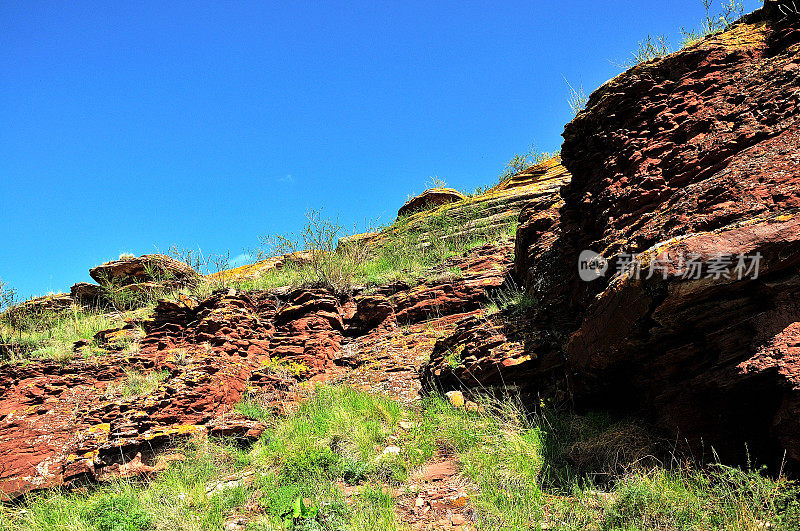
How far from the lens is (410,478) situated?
4230 millimetres

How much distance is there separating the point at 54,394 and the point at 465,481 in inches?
247

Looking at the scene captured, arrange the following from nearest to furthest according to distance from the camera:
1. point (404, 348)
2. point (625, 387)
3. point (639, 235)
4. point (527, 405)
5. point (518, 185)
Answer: point (639, 235)
point (625, 387)
point (527, 405)
point (404, 348)
point (518, 185)

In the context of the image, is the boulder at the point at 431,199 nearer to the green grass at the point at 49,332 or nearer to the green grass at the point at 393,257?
the green grass at the point at 393,257

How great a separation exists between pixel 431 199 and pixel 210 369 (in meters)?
10.9

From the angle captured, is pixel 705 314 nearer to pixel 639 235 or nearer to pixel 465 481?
pixel 639 235

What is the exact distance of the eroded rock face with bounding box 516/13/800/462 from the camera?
9.83 feet

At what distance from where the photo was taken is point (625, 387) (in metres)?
4.24

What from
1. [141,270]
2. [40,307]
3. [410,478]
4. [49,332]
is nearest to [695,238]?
[410,478]

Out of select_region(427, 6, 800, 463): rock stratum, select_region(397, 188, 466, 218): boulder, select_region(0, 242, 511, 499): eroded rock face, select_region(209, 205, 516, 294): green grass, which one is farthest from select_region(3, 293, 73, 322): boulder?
select_region(427, 6, 800, 463): rock stratum

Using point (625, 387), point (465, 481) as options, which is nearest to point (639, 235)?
point (625, 387)

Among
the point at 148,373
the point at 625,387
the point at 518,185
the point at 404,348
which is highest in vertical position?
the point at 518,185

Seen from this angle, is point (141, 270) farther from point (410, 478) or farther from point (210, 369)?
point (410, 478)

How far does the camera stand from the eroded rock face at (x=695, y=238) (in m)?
3.00

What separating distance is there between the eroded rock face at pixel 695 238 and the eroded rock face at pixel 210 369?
312cm
